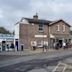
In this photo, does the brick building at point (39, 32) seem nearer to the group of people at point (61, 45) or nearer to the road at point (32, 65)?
the group of people at point (61, 45)

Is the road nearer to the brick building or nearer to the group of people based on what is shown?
the brick building

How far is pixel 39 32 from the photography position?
2136 inches

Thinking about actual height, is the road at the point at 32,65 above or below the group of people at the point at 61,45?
below

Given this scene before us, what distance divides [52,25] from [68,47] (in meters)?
5.92

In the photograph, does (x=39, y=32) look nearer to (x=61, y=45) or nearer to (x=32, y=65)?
(x=61, y=45)

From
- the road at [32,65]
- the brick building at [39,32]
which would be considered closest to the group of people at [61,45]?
the brick building at [39,32]

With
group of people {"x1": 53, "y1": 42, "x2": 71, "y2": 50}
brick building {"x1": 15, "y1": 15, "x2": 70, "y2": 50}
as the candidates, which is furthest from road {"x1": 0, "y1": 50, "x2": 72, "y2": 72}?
group of people {"x1": 53, "y1": 42, "x2": 71, "y2": 50}

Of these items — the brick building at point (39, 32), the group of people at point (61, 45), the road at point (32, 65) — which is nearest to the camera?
the road at point (32, 65)

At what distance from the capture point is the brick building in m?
51.8

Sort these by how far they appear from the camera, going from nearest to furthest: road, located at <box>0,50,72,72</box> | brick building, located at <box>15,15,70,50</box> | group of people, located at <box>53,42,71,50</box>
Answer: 1. road, located at <box>0,50,72,72</box>
2. group of people, located at <box>53,42,71,50</box>
3. brick building, located at <box>15,15,70,50</box>

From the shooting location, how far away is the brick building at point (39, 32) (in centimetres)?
5184

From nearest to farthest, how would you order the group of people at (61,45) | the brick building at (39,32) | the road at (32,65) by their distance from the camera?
the road at (32,65), the group of people at (61,45), the brick building at (39,32)

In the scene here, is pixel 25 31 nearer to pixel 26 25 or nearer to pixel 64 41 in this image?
pixel 26 25

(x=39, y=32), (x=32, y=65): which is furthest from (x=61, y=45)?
(x=32, y=65)
